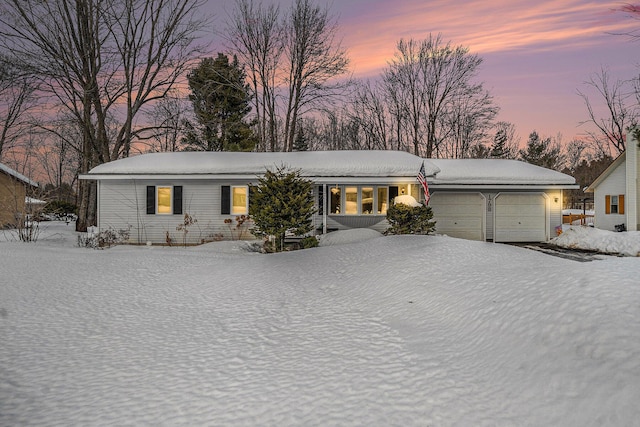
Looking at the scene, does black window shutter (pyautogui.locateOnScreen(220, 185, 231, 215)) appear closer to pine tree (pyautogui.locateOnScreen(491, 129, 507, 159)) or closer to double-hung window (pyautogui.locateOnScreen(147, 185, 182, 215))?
double-hung window (pyautogui.locateOnScreen(147, 185, 182, 215))

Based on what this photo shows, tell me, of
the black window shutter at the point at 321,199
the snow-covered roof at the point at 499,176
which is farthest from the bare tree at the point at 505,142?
the black window shutter at the point at 321,199

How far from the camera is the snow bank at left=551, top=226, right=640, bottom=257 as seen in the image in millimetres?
13891

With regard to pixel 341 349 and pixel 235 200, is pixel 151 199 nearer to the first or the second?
pixel 235 200

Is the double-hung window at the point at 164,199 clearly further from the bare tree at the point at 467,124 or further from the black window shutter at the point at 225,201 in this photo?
the bare tree at the point at 467,124

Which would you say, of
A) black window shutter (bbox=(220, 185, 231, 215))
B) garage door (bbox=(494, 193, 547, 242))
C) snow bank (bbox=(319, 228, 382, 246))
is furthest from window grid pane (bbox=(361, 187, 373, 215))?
garage door (bbox=(494, 193, 547, 242))

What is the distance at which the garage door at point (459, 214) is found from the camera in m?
17.2

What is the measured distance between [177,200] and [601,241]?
56.6ft

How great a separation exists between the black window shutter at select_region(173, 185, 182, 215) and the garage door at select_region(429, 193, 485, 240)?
11.1 meters

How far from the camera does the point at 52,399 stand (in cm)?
326

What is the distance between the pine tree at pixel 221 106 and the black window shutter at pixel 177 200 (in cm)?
1133

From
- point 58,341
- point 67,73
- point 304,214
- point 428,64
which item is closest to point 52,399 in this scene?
point 58,341

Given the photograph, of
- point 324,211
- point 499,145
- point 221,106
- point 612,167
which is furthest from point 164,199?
point 499,145

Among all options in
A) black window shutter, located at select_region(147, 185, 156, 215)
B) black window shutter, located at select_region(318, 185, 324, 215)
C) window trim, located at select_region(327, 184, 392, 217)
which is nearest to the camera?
black window shutter, located at select_region(147, 185, 156, 215)

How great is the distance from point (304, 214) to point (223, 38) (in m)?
19.1
